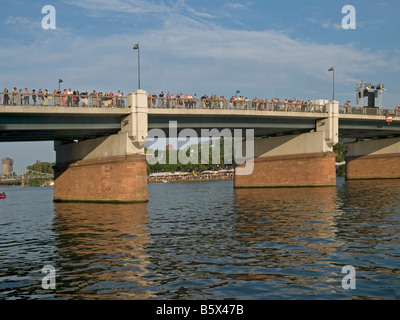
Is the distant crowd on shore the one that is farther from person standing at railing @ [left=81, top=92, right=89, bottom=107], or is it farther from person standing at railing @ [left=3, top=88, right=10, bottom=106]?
person standing at railing @ [left=3, top=88, right=10, bottom=106]

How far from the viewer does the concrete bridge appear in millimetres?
40375

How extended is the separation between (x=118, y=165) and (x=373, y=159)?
53.3m

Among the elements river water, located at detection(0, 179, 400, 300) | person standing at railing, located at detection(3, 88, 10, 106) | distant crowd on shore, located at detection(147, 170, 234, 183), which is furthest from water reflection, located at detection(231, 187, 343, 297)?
distant crowd on shore, located at detection(147, 170, 234, 183)

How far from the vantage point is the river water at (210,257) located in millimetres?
11328

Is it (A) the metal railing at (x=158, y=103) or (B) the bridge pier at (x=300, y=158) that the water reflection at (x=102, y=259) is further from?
(B) the bridge pier at (x=300, y=158)

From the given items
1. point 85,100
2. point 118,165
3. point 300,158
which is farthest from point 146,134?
point 300,158

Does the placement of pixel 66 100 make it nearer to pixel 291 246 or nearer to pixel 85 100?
pixel 85 100

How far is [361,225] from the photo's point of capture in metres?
21.9

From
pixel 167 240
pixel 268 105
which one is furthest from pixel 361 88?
pixel 167 240

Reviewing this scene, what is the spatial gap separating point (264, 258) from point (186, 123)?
34104mm

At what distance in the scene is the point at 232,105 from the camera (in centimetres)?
5025

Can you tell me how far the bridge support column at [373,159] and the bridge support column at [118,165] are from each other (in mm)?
50137

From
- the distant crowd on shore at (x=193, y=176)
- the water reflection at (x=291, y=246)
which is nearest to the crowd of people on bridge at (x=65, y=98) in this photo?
the water reflection at (x=291, y=246)
